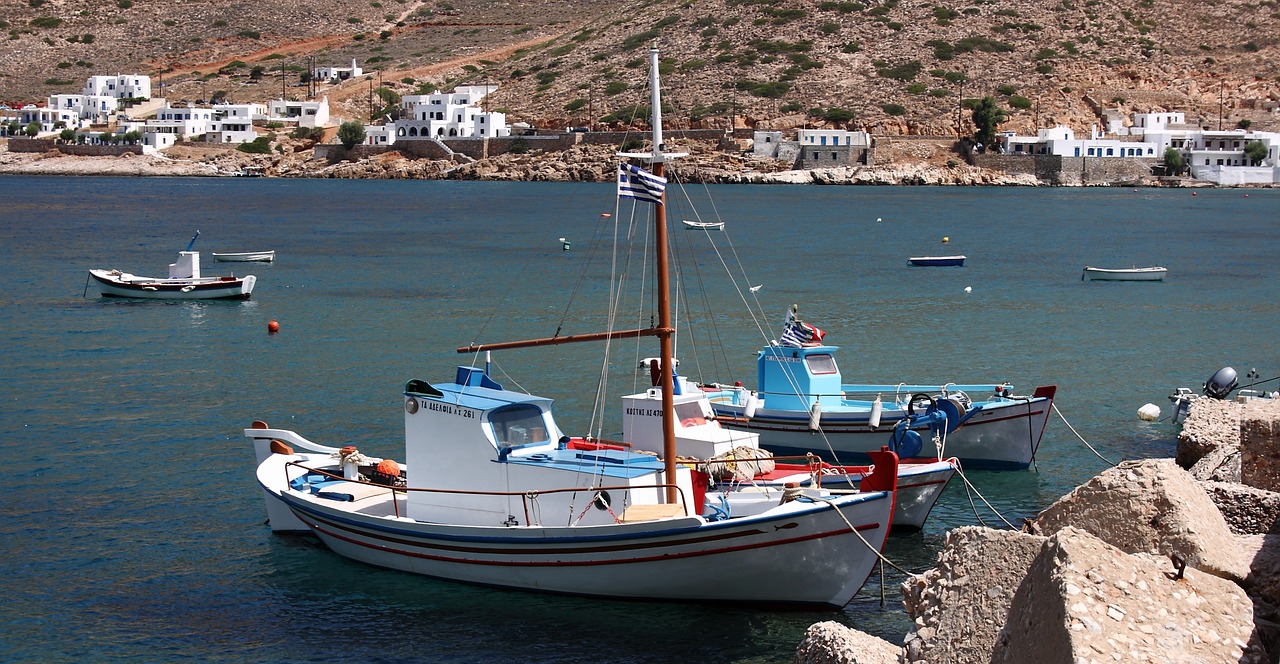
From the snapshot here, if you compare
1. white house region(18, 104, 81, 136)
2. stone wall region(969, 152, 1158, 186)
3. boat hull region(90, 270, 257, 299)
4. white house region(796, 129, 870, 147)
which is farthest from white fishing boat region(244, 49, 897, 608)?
white house region(18, 104, 81, 136)

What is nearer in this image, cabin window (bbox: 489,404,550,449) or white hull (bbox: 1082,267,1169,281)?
cabin window (bbox: 489,404,550,449)

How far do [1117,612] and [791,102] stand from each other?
12028cm

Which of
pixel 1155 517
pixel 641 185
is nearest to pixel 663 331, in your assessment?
pixel 641 185

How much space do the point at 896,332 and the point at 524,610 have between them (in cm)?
2256

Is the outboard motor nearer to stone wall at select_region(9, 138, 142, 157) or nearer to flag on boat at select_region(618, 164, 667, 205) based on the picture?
flag on boat at select_region(618, 164, 667, 205)

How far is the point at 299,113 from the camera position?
136 metres

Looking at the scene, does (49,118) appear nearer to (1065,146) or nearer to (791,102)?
(791,102)

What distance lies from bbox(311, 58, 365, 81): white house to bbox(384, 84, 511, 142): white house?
27162 millimetres

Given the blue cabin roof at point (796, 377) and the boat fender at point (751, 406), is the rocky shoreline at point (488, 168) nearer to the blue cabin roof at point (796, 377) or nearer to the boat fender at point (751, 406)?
the blue cabin roof at point (796, 377)

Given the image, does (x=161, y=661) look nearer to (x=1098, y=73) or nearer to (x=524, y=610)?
(x=524, y=610)

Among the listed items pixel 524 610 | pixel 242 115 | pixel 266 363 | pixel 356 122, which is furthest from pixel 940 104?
pixel 524 610

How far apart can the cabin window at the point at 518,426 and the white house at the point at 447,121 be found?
11436 centimetres

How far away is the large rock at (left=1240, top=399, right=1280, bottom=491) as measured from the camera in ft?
32.1

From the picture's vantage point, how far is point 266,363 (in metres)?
29.6
